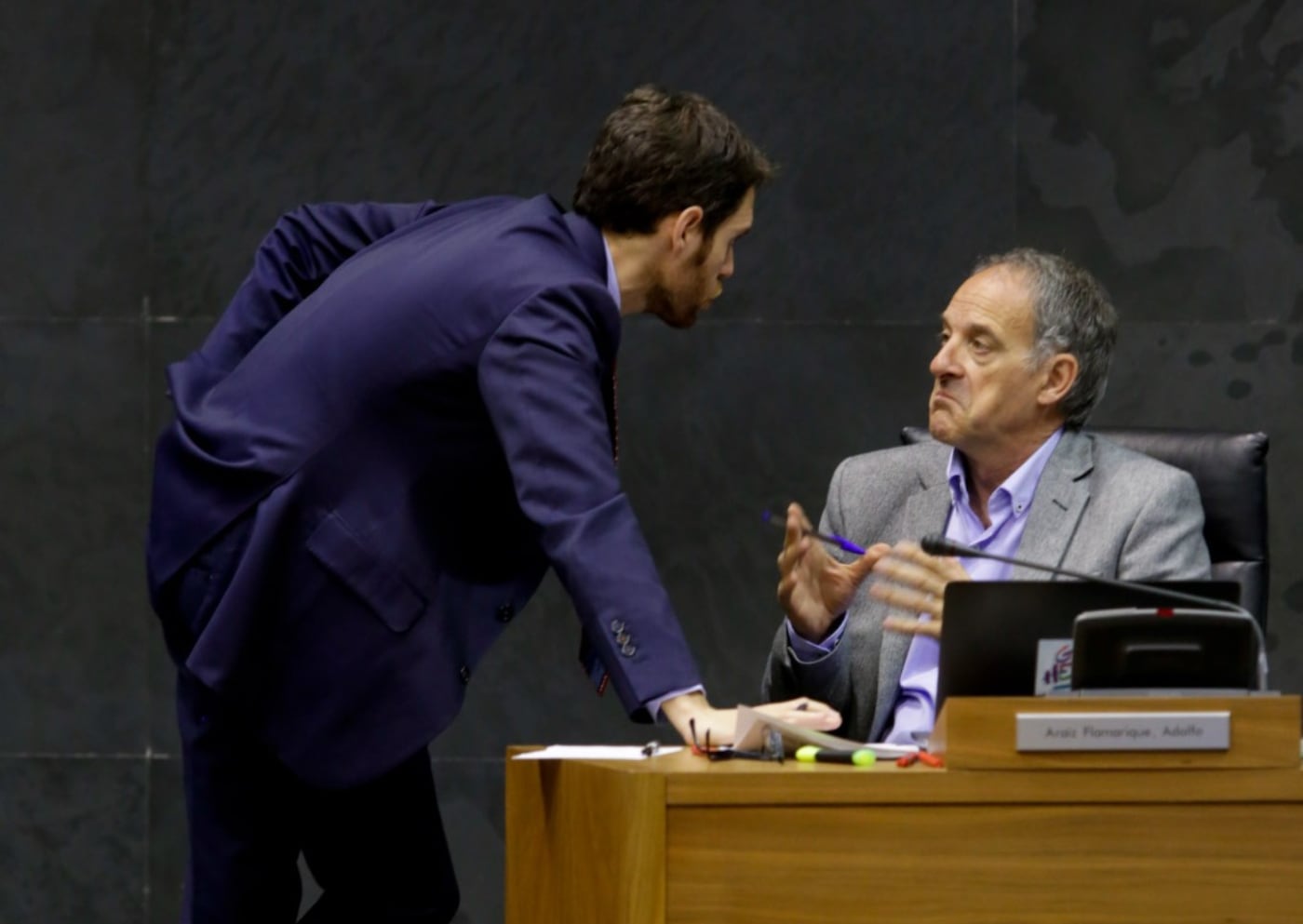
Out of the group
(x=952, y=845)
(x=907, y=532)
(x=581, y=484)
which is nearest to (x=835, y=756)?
(x=952, y=845)

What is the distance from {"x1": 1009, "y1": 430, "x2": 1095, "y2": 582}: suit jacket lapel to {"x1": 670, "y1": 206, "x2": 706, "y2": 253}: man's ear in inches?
25.0

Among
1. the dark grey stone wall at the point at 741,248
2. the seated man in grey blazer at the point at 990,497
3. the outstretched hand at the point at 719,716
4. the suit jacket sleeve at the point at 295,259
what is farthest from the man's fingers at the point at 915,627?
the dark grey stone wall at the point at 741,248

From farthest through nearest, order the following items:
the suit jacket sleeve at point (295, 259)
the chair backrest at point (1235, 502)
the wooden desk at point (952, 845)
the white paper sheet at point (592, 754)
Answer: the chair backrest at point (1235, 502) < the suit jacket sleeve at point (295, 259) < the white paper sheet at point (592, 754) < the wooden desk at point (952, 845)

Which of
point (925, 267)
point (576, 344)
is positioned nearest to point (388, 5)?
point (925, 267)

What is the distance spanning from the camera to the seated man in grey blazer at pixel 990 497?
255 centimetres

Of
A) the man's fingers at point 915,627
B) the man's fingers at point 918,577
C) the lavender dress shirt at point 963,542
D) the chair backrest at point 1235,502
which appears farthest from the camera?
the chair backrest at point 1235,502

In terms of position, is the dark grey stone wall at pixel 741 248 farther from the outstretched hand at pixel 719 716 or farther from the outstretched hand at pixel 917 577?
the outstretched hand at pixel 719 716

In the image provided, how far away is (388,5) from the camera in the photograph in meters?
3.79

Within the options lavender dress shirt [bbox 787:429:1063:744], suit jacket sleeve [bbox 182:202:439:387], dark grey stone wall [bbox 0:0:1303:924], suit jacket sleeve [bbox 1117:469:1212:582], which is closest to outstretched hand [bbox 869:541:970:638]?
lavender dress shirt [bbox 787:429:1063:744]

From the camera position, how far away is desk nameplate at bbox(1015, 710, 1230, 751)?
1717 mm

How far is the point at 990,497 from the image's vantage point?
2713 millimetres

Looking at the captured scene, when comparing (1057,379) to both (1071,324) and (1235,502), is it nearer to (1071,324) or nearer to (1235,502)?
(1071,324)

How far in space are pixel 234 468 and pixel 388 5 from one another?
6.01 feet

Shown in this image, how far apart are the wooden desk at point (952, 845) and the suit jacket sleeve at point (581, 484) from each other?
0.79ft
